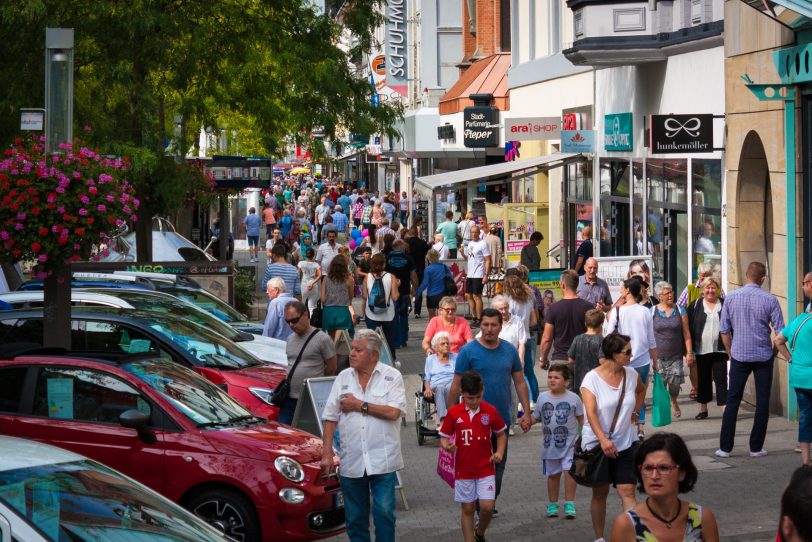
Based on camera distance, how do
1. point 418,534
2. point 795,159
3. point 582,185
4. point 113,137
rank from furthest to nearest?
point 582,185
point 113,137
point 795,159
point 418,534

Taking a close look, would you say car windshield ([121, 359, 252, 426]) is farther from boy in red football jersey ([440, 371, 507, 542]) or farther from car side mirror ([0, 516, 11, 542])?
car side mirror ([0, 516, 11, 542])

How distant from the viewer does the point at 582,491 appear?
1172 centimetres

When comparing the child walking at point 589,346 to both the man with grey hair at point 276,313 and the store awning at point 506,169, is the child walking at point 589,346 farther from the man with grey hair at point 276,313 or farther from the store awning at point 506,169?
the store awning at point 506,169

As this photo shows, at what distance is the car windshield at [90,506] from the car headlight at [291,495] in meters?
2.80

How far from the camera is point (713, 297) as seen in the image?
15.3 meters

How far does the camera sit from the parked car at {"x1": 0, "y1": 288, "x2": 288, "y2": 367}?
47.1 feet

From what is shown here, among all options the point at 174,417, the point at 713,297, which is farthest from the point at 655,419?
the point at 174,417

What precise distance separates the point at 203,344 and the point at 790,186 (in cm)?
659

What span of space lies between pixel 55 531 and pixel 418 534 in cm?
516

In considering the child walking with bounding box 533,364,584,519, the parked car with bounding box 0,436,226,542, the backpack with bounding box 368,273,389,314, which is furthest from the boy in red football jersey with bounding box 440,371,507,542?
the backpack with bounding box 368,273,389,314

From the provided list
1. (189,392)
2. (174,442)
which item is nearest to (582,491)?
(189,392)

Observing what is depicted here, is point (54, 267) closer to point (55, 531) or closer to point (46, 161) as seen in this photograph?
point (46, 161)

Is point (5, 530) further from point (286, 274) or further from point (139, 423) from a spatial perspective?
point (286, 274)

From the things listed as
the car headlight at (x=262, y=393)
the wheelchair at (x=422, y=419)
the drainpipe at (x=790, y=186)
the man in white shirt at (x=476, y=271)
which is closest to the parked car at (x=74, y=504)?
the car headlight at (x=262, y=393)
